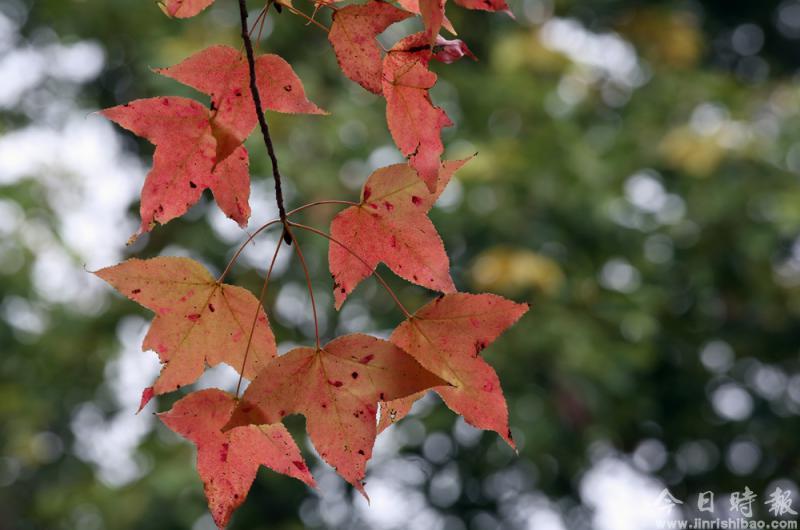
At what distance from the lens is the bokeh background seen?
3232 mm

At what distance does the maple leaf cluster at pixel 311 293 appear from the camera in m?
0.64

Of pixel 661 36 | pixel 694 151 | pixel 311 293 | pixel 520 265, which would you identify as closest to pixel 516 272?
pixel 520 265

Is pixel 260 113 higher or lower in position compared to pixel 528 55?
higher

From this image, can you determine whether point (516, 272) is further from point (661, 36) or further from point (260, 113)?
point (260, 113)

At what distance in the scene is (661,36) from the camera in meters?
4.35

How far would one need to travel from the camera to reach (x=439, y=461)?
155 inches

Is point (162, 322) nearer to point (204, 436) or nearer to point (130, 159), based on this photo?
point (204, 436)

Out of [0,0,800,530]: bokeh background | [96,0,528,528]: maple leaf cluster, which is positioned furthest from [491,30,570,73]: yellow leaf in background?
[96,0,528,528]: maple leaf cluster

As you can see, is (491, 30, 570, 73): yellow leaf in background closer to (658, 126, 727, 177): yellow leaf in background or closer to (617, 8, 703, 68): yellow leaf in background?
(658, 126, 727, 177): yellow leaf in background

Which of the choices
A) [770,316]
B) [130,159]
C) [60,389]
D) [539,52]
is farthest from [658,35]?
[60,389]

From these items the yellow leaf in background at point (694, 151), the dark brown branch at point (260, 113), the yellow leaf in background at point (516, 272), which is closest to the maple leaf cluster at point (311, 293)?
the dark brown branch at point (260, 113)

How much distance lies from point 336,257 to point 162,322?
143 millimetres

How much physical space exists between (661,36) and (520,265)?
193 centimetres

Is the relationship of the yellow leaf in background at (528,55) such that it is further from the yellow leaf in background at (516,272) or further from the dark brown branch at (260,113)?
the dark brown branch at (260,113)
